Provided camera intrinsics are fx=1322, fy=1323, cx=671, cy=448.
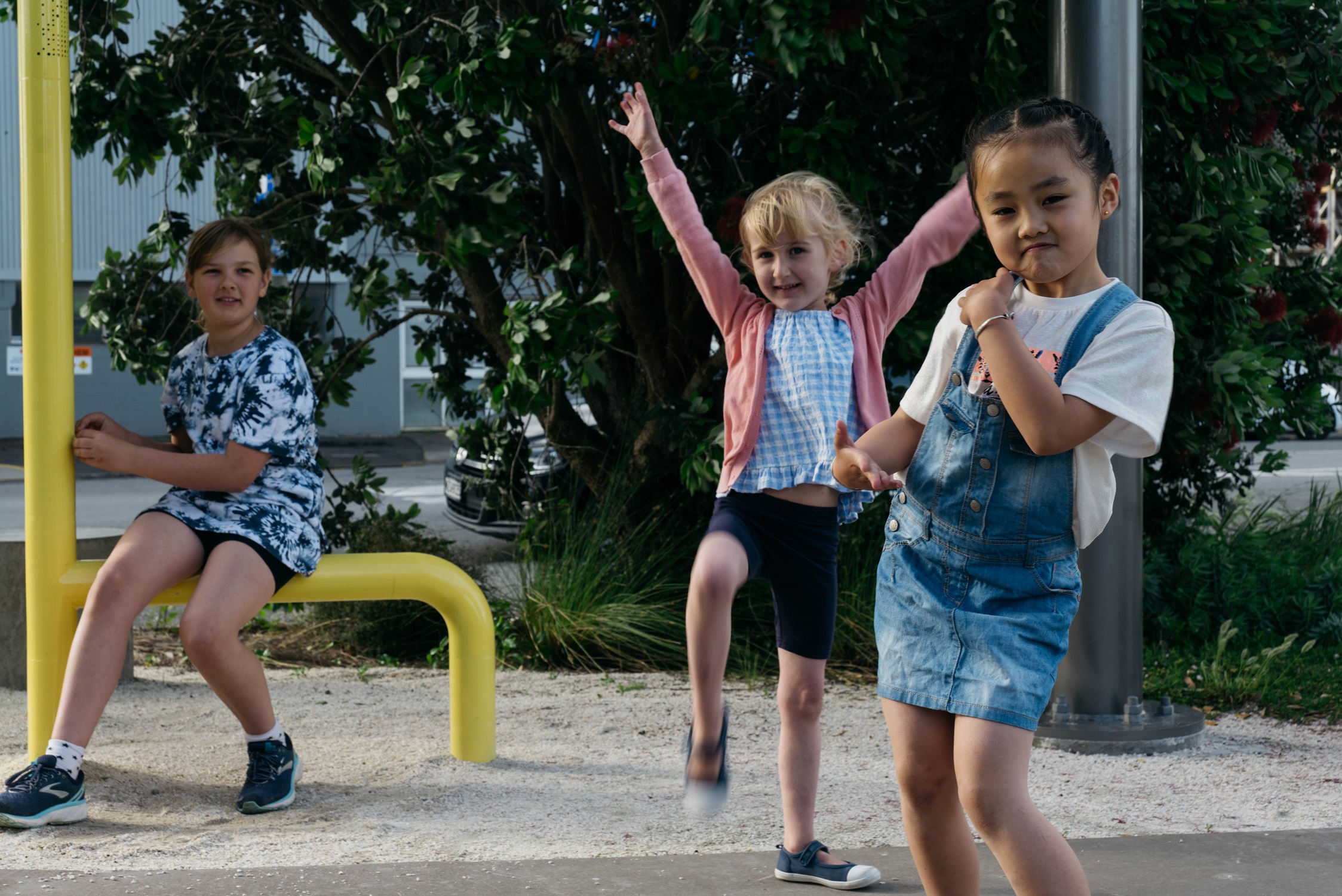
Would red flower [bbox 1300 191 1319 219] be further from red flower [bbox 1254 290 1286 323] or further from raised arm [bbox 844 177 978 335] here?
raised arm [bbox 844 177 978 335]

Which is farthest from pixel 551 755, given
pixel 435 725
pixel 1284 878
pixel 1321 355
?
pixel 1321 355

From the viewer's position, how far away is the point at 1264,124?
202 inches

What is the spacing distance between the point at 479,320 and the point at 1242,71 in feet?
11.8

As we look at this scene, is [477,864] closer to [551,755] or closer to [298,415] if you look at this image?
[551,755]

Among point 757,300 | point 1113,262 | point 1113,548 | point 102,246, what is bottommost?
point 1113,548

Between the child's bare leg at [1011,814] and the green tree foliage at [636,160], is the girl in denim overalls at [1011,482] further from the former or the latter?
the green tree foliage at [636,160]

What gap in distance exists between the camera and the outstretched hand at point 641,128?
134 inches

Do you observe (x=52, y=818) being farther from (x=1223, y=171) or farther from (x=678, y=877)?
(x=1223, y=171)

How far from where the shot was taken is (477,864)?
10.6 ft

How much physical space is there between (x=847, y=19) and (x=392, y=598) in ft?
7.49

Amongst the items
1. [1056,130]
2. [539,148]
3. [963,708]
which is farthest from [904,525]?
[539,148]

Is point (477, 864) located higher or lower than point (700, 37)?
lower

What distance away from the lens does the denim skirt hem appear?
2129 millimetres

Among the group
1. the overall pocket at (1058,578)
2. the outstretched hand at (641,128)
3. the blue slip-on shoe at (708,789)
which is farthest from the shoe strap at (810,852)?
the outstretched hand at (641,128)
